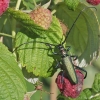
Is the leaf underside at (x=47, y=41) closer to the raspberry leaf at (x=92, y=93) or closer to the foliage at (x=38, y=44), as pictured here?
the foliage at (x=38, y=44)

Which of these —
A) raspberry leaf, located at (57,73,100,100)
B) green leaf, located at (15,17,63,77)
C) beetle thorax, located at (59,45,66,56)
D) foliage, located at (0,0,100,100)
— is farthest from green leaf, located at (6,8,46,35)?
raspberry leaf, located at (57,73,100,100)

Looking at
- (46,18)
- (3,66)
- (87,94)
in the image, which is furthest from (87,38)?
(3,66)

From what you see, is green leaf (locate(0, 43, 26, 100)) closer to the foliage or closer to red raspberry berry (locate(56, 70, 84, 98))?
the foliage

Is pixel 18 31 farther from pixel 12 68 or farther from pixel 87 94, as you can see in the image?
pixel 87 94

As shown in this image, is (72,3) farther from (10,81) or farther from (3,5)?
(10,81)

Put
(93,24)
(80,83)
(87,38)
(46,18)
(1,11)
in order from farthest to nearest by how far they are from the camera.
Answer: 1. (87,38)
2. (93,24)
3. (80,83)
4. (46,18)
5. (1,11)

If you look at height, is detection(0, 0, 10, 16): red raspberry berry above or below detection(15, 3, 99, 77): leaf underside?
above

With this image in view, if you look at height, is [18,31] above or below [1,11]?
below
